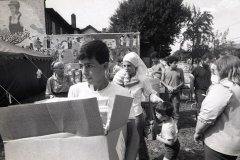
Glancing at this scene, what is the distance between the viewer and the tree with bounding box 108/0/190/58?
27.4 m

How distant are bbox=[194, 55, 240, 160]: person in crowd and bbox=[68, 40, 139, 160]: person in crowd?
0.94 m

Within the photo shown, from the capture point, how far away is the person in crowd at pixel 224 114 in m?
2.04

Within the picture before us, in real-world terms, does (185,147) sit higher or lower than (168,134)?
lower

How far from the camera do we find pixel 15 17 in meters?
17.8

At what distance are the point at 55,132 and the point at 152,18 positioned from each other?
91.6ft

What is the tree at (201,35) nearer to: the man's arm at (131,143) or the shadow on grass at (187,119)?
the shadow on grass at (187,119)

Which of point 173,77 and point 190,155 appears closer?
point 190,155

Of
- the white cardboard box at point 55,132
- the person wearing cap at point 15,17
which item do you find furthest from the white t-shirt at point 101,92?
the person wearing cap at point 15,17

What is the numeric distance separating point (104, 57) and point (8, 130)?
70cm

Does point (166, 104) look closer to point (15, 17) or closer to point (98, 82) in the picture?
point (98, 82)

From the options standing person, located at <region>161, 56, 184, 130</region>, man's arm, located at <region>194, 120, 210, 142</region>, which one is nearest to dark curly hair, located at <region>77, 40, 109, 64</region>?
man's arm, located at <region>194, 120, 210, 142</region>

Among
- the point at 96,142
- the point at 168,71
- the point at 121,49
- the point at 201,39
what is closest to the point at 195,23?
the point at 201,39

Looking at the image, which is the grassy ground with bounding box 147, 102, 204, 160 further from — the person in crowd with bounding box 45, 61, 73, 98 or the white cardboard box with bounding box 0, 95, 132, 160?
the white cardboard box with bounding box 0, 95, 132, 160

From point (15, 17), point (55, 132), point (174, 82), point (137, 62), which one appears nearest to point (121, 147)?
point (55, 132)
